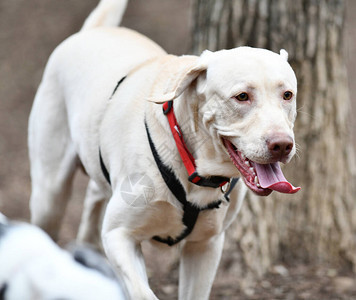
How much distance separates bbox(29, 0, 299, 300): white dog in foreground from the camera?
2.91 meters

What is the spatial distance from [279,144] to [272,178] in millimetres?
216

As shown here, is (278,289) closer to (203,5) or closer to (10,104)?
(203,5)

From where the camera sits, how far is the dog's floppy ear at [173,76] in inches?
119

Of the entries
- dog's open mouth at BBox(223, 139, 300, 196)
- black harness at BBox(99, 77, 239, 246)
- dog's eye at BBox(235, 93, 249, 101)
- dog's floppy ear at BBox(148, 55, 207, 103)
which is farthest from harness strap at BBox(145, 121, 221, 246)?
dog's eye at BBox(235, 93, 249, 101)

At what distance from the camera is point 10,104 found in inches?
367

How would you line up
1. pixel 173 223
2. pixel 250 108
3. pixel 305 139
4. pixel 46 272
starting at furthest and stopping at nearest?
pixel 305 139 < pixel 173 223 < pixel 250 108 < pixel 46 272

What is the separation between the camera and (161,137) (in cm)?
326

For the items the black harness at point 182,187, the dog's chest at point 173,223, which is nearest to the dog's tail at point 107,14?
the black harness at point 182,187

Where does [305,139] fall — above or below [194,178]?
below

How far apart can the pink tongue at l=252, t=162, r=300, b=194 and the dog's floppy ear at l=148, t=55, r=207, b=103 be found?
0.48 m

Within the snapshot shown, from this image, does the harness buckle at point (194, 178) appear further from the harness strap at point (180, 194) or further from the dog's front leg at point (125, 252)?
the dog's front leg at point (125, 252)

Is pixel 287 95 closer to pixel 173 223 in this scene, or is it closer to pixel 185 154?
pixel 185 154

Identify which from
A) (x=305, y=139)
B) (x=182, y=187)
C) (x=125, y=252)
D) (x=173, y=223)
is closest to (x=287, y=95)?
(x=182, y=187)

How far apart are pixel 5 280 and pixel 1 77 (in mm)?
8284
